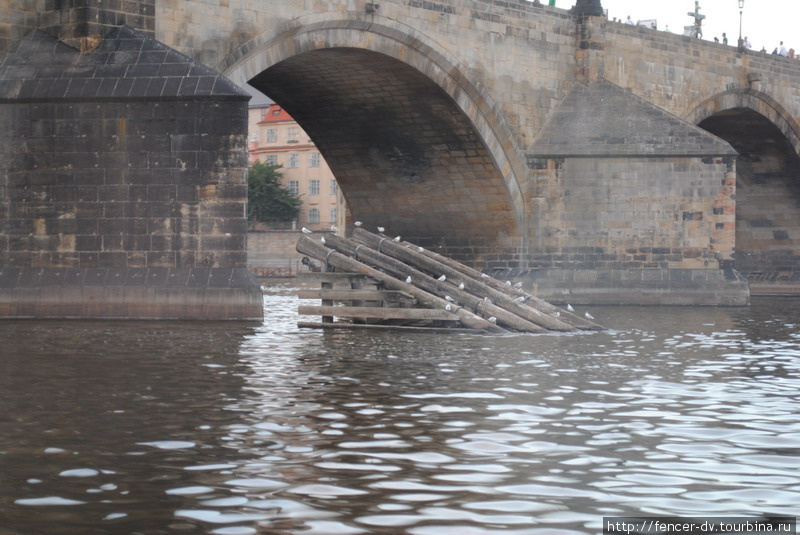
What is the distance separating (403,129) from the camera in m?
27.2

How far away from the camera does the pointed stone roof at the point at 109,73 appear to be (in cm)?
1714

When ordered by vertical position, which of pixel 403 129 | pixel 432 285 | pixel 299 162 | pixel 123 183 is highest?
pixel 299 162

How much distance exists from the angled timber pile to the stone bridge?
118cm

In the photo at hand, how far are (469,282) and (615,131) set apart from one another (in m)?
11.2

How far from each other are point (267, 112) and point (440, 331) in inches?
2322

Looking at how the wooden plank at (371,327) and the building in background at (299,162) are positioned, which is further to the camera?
the building in background at (299,162)

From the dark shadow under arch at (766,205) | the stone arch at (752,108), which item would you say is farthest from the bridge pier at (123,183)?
the dark shadow under arch at (766,205)

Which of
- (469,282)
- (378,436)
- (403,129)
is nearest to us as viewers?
(378,436)

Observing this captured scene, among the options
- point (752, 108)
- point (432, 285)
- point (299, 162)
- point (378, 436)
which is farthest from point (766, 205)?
point (299, 162)

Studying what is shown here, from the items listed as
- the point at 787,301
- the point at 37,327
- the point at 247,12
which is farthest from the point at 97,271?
the point at 787,301

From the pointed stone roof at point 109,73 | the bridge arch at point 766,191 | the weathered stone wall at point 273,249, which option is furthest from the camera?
the weathered stone wall at point 273,249

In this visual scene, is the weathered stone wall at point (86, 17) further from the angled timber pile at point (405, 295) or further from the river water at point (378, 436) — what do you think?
the river water at point (378, 436)

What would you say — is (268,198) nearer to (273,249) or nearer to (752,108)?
(273,249)

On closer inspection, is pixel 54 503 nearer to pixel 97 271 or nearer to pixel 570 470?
pixel 570 470
